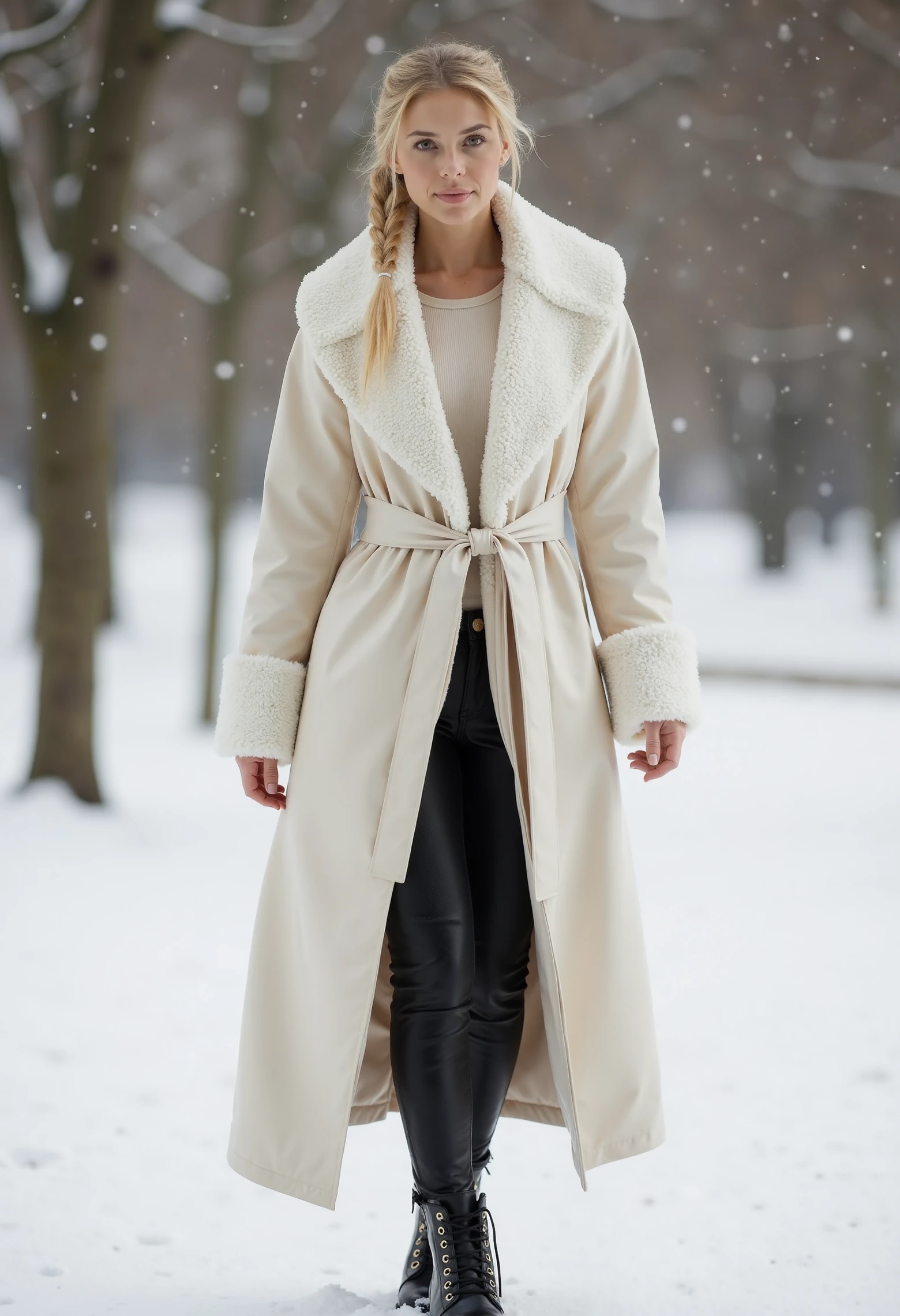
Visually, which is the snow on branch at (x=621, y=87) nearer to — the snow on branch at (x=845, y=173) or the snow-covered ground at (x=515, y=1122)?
the snow on branch at (x=845, y=173)

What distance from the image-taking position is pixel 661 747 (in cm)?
174

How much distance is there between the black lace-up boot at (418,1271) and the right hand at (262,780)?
22.5 inches

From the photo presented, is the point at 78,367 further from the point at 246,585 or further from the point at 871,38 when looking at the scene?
the point at 246,585

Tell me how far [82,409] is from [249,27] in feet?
6.48

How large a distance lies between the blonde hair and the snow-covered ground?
130 cm

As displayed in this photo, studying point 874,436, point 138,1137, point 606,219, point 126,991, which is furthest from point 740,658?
point 138,1137

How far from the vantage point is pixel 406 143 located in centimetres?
162

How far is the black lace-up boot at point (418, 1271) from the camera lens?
69.8 inches

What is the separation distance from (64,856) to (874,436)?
6.72 metres

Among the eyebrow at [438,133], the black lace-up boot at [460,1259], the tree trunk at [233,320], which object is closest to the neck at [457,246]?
the eyebrow at [438,133]

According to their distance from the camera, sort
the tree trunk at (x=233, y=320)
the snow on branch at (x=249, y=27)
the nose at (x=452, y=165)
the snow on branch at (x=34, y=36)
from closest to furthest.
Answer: the nose at (x=452, y=165)
the snow on branch at (x=249, y=27)
the snow on branch at (x=34, y=36)
the tree trunk at (x=233, y=320)

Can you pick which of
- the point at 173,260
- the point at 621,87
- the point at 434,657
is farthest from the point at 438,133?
the point at 621,87

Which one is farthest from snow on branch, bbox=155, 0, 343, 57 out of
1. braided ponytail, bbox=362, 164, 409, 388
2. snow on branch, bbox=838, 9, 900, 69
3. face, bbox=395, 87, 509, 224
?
face, bbox=395, 87, 509, 224

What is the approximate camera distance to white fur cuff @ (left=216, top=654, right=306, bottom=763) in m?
1.74
